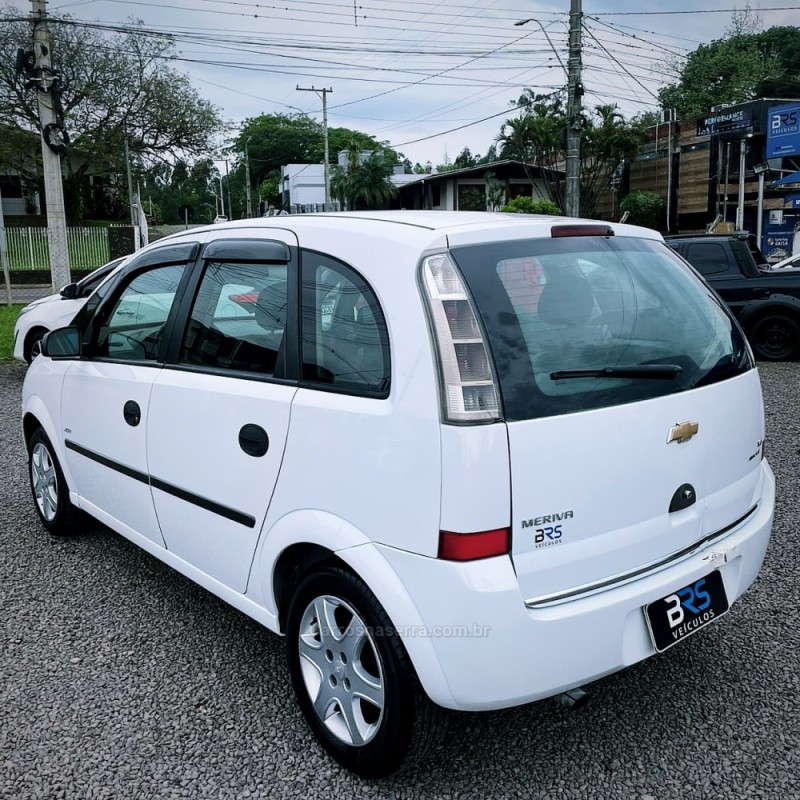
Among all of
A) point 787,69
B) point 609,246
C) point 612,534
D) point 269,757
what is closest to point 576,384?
point 612,534

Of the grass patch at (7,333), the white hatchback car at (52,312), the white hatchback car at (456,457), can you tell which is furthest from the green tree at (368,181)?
the white hatchback car at (456,457)

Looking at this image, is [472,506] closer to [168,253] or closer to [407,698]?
[407,698]

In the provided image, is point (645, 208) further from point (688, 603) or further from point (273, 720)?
point (273, 720)

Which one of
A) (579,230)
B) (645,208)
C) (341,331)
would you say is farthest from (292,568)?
(645,208)

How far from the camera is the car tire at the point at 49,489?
4157 mm

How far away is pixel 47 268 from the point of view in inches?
1032

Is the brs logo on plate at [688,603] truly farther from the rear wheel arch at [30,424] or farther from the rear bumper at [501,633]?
the rear wheel arch at [30,424]

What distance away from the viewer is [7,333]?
1339 centimetres

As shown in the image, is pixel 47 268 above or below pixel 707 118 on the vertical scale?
below

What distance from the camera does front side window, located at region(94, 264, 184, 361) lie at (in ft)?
10.5

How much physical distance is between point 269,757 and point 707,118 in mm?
31023

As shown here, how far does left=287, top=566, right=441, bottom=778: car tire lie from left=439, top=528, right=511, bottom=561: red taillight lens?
0.32 metres

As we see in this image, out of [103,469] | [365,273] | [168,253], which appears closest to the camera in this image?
[365,273]

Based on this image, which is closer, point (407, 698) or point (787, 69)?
point (407, 698)
